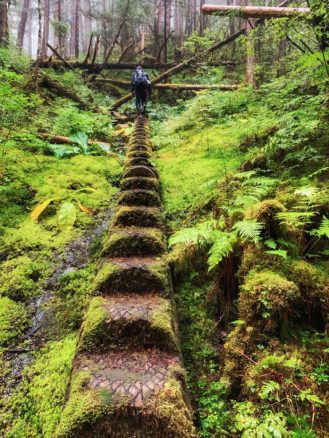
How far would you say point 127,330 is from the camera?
2.85 metres

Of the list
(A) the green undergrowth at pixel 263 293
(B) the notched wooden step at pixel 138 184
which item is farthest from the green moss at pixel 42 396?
(B) the notched wooden step at pixel 138 184

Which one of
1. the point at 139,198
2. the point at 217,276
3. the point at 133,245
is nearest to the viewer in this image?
the point at 217,276

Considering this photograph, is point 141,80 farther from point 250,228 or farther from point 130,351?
point 130,351

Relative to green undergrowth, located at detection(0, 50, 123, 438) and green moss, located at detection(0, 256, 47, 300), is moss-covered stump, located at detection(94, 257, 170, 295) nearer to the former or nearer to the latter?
green undergrowth, located at detection(0, 50, 123, 438)

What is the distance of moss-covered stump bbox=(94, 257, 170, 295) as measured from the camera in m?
3.41

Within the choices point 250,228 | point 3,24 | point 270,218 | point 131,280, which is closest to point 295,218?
point 270,218

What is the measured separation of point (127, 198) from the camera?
511 cm

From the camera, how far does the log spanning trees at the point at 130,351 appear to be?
209 cm

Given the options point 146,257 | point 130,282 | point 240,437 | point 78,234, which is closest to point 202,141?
point 78,234

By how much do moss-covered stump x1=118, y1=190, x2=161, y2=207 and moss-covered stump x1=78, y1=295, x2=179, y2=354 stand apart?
241 centimetres

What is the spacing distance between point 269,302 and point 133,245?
1.93m

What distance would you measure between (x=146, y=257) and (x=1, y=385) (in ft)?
6.55

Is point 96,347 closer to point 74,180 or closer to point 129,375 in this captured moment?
point 129,375

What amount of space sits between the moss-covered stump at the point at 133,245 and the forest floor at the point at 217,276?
0.27 meters
